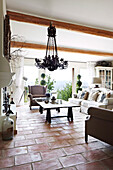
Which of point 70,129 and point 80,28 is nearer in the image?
point 70,129

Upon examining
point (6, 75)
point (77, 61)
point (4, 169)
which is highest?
point (77, 61)

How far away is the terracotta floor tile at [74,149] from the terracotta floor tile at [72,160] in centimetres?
12

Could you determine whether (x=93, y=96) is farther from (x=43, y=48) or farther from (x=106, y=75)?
(x=106, y=75)

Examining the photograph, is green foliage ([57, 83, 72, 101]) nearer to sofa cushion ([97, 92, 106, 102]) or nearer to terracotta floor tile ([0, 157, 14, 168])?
sofa cushion ([97, 92, 106, 102])

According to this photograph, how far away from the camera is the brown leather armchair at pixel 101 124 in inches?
88.5

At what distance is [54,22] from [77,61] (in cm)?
525

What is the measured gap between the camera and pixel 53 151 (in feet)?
7.55

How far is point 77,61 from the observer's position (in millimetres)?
8633

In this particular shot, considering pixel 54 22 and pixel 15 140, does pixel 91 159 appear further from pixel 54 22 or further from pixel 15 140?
pixel 54 22

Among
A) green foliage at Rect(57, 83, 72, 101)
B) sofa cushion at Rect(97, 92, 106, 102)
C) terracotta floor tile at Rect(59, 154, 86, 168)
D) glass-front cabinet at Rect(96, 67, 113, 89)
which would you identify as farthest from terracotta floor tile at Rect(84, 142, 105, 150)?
glass-front cabinet at Rect(96, 67, 113, 89)

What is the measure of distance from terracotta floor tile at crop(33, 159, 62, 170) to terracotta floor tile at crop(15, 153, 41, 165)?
0.12m

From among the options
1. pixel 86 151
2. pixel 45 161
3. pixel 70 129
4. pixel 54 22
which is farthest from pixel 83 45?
pixel 45 161

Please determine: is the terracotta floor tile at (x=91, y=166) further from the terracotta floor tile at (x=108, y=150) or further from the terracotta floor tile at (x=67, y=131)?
the terracotta floor tile at (x=67, y=131)

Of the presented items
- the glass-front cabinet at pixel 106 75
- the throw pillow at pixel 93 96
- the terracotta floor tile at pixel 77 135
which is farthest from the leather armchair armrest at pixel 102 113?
the glass-front cabinet at pixel 106 75
